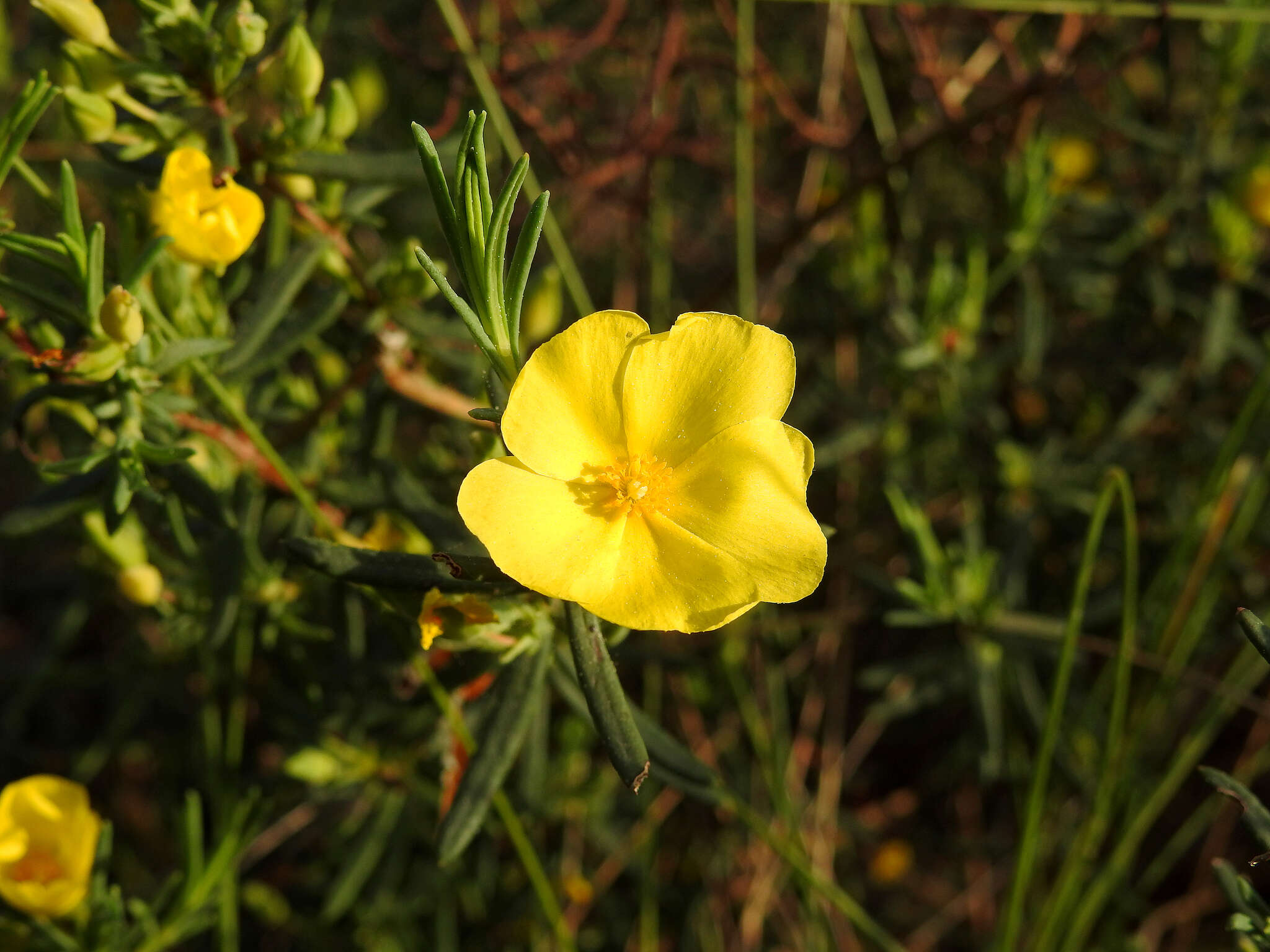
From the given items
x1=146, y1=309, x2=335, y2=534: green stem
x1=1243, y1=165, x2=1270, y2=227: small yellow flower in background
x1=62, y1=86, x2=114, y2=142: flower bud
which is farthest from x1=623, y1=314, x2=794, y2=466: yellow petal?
x1=1243, y1=165, x2=1270, y2=227: small yellow flower in background

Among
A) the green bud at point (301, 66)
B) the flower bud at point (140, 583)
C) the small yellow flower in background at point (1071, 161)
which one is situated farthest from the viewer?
the small yellow flower in background at point (1071, 161)

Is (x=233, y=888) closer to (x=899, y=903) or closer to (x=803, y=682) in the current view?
(x=803, y=682)

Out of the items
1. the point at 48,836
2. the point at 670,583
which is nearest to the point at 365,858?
the point at 48,836

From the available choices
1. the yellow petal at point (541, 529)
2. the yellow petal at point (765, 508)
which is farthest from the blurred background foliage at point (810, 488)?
the yellow petal at point (765, 508)

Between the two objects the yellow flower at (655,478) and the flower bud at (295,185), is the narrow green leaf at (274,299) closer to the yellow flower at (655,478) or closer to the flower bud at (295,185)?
the flower bud at (295,185)

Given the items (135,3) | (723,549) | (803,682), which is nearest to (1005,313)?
(803,682)
